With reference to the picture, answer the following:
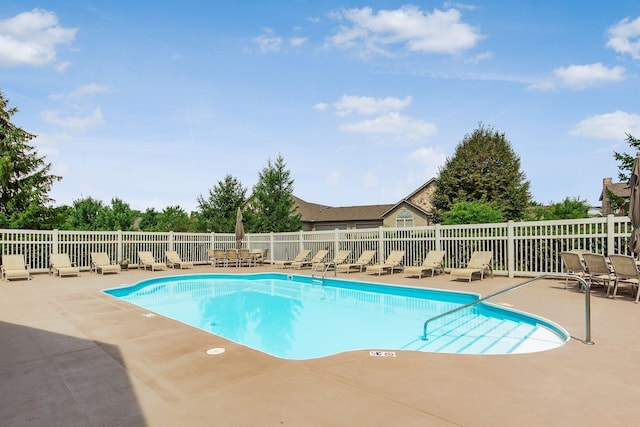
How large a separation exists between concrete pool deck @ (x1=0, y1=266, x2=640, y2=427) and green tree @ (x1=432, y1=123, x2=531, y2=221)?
718 inches

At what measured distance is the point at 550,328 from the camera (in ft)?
18.2

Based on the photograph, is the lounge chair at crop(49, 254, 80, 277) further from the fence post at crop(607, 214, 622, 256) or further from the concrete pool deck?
the fence post at crop(607, 214, 622, 256)

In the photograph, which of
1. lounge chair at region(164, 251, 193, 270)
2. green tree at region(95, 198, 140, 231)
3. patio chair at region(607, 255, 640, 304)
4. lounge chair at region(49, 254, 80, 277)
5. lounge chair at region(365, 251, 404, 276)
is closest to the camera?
patio chair at region(607, 255, 640, 304)

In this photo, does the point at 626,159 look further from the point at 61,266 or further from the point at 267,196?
the point at 61,266

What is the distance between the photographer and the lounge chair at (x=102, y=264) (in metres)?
13.6

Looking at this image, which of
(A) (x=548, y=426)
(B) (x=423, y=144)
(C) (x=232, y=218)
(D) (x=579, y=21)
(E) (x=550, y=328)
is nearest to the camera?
(A) (x=548, y=426)

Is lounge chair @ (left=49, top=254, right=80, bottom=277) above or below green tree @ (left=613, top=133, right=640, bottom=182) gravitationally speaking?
below

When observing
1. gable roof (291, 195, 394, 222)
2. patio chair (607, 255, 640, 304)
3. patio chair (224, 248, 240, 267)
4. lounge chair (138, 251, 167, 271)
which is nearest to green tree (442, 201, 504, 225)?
patio chair (607, 255, 640, 304)

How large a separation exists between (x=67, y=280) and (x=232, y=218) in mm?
14286

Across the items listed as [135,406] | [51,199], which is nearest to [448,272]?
[135,406]

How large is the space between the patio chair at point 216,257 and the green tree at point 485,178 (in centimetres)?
1352

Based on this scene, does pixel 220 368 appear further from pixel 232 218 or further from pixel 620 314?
pixel 232 218

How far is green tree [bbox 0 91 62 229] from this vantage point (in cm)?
1886

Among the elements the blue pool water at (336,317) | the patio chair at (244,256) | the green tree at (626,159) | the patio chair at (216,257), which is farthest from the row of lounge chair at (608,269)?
the patio chair at (216,257)
